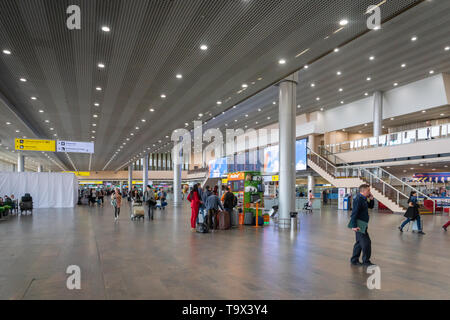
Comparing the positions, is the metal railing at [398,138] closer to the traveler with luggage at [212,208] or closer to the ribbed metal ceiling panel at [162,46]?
the ribbed metal ceiling panel at [162,46]

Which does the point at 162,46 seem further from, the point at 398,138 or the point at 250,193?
the point at 398,138

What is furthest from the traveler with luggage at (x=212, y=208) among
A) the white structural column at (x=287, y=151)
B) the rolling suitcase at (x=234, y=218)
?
the white structural column at (x=287, y=151)

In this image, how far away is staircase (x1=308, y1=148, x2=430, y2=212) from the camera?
19211 millimetres

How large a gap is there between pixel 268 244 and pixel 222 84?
6.55 m

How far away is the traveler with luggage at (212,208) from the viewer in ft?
34.5

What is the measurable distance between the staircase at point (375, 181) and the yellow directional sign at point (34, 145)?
64.8ft

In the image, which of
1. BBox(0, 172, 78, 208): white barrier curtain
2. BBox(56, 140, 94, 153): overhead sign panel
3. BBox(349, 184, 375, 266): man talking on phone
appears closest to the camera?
BBox(349, 184, 375, 266): man talking on phone

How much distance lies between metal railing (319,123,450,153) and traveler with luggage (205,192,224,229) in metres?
16.7

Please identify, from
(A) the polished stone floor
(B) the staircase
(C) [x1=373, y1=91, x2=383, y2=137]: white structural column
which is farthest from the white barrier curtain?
(C) [x1=373, y1=91, x2=383, y2=137]: white structural column

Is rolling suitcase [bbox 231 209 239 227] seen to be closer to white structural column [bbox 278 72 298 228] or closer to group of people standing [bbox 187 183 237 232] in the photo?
group of people standing [bbox 187 183 237 232]

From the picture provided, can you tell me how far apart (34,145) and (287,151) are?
50.8 feet

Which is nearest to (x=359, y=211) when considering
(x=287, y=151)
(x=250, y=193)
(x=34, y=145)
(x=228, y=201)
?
(x=228, y=201)

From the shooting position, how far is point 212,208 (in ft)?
34.8
